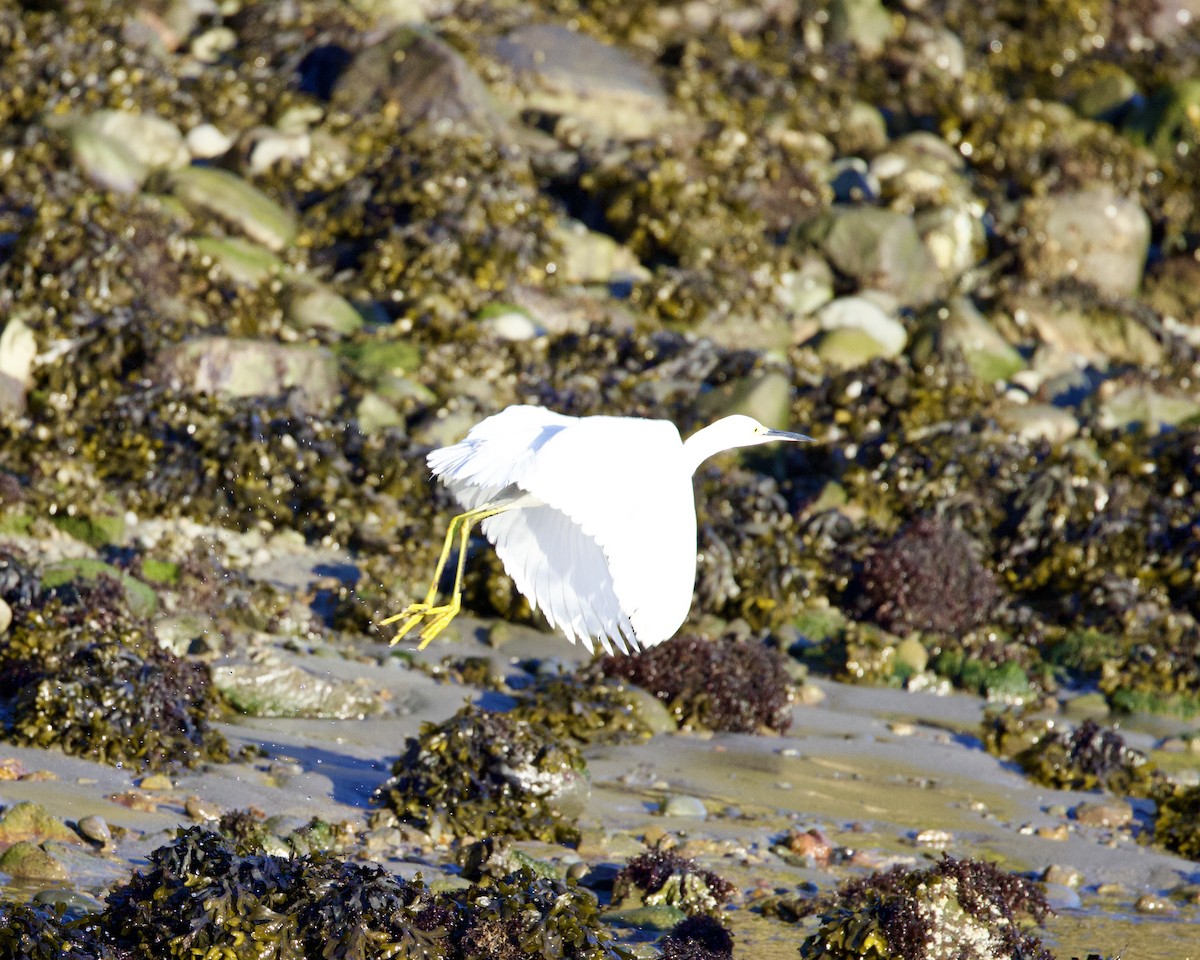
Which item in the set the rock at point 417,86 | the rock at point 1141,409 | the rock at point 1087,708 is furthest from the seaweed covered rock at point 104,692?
the rock at point 417,86

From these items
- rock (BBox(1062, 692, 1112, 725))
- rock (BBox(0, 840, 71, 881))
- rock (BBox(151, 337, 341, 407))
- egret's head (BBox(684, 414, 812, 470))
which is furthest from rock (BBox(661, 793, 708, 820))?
rock (BBox(151, 337, 341, 407))

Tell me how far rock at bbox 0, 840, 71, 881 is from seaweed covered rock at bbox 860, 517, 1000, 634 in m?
6.22

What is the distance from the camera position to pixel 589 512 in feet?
17.9

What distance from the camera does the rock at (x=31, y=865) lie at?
5641 millimetres

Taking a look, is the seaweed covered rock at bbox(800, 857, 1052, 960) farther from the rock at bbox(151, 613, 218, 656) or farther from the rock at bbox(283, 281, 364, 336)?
the rock at bbox(283, 281, 364, 336)

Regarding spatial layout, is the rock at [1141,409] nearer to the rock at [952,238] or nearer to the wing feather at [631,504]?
the rock at [952,238]

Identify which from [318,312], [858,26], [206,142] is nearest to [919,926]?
[318,312]

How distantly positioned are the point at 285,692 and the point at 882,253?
900 cm

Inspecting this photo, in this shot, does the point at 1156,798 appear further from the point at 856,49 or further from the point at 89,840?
the point at 856,49

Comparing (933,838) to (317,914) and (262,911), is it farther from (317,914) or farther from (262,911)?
(262,911)

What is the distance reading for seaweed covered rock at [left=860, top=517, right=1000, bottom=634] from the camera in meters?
10.6

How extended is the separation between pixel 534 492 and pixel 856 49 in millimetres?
15299

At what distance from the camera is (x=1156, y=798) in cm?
826

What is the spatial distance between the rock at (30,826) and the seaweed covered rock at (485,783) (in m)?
1.44
